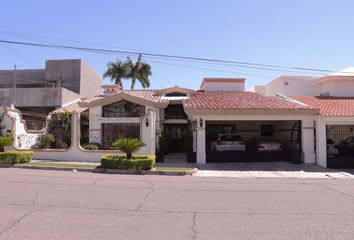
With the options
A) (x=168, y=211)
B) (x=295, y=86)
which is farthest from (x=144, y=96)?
(x=168, y=211)

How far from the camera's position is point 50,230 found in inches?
268

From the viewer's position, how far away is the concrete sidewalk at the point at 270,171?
60.2ft

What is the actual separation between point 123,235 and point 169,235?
29.1 inches

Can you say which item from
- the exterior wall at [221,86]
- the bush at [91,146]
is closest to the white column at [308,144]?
the exterior wall at [221,86]

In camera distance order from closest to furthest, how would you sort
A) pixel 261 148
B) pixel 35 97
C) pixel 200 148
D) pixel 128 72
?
1. pixel 200 148
2. pixel 261 148
3. pixel 35 97
4. pixel 128 72

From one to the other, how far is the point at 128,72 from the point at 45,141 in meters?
24.5

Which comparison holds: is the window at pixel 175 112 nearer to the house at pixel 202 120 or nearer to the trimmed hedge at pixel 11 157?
the house at pixel 202 120

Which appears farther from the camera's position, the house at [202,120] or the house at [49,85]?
the house at [49,85]

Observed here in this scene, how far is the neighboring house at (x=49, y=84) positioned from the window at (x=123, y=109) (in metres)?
7.86

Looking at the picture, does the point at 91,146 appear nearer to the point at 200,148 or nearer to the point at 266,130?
the point at 200,148

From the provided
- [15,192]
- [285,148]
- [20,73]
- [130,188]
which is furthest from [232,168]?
[20,73]

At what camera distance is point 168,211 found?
8.77 meters

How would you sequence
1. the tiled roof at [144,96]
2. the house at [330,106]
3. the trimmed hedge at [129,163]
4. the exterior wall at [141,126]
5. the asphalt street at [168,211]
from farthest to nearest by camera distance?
the tiled roof at [144,96]
the house at [330,106]
the exterior wall at [141,126]
the trimmed hedge at [129,163]
the asphalt street at [168,211]

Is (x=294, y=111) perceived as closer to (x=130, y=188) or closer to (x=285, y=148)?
(x=285, y=148)
